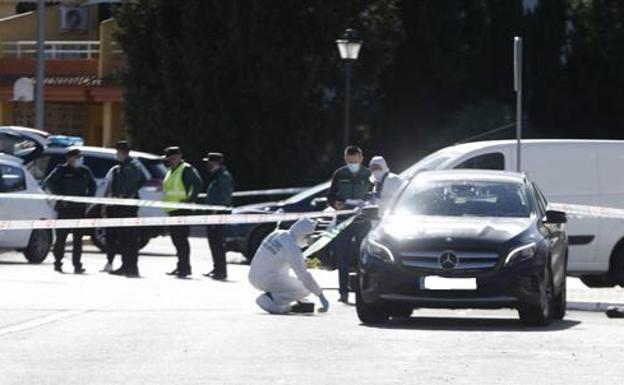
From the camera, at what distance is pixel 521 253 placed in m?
16.4

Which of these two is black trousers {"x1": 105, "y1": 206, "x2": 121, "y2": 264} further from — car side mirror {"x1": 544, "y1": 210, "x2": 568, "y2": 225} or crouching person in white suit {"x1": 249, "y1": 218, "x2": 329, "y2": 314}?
car side mirror {"x1": 544, "y1": 210, "x2": 568, "y2": 225}

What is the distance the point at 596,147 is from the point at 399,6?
69.3 ft

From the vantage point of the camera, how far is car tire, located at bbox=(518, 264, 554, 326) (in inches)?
645

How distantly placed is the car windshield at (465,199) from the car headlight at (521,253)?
0.93 m

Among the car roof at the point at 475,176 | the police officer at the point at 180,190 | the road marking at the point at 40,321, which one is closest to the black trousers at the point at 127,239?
the police officer at the point at 180,190

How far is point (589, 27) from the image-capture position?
40.7 meters

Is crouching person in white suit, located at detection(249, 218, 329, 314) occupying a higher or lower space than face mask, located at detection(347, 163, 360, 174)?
lower

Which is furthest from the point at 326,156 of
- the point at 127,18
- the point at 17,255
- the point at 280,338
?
the point at 280,338

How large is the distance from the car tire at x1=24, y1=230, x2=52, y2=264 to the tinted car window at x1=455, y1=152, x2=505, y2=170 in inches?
275

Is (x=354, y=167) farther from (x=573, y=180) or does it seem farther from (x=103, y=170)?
(x=103, y=170)

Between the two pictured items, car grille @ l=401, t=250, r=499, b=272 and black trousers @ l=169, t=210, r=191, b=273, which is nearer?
Answer: car grille @ l=401, t=250, r=499, b=272

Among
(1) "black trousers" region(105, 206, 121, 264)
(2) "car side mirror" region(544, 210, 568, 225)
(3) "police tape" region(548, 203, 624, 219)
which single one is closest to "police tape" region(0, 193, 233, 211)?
(1) "black trousers" region(105, 206, 121, 264)

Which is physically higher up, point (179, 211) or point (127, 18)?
point (127, 18)

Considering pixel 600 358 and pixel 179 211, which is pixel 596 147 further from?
pixel 600 358
